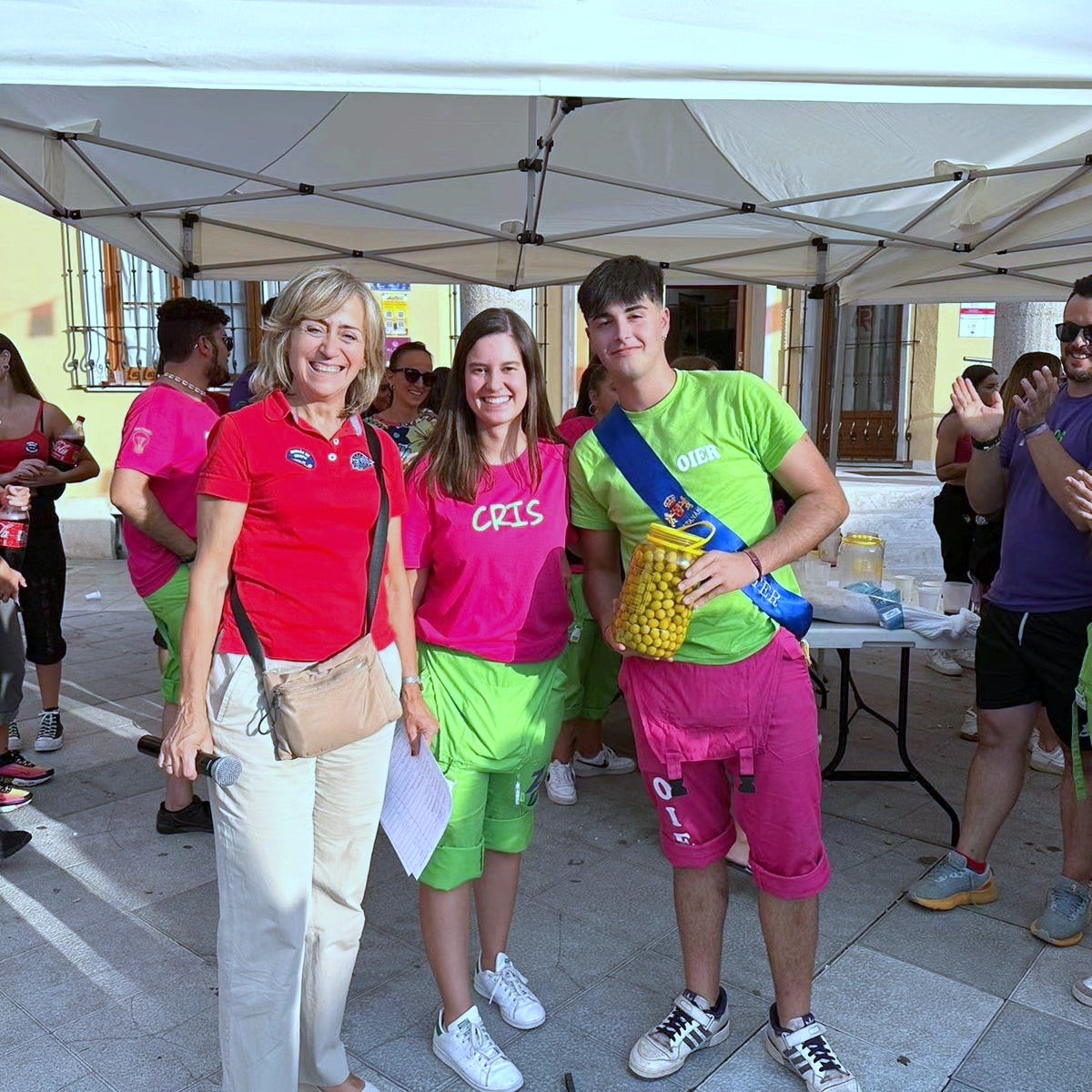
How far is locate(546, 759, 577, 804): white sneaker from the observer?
386cm

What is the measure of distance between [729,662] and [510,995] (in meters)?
1.08

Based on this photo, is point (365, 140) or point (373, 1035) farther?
point (365, 140)

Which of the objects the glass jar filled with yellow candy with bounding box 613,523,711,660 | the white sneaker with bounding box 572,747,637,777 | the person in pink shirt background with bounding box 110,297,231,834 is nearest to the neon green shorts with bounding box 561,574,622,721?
the white sneaker with bounding box 572,747,637,777

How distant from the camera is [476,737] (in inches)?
86.6

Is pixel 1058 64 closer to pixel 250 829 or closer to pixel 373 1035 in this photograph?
pixel 250 829

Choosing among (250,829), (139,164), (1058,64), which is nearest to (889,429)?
(139,164)

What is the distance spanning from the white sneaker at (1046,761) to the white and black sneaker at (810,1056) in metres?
2.45

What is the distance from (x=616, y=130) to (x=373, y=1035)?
369 cm

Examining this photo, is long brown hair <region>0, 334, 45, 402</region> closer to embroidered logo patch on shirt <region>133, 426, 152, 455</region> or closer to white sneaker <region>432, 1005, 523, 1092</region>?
embroidered logo patch on shirt <region>133, 426, 152, 455</region>

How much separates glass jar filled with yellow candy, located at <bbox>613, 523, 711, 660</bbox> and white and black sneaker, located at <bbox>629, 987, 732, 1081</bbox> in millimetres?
985

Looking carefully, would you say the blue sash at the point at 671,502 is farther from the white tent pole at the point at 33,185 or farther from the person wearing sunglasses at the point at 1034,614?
the white tent pole at the point at 33,185

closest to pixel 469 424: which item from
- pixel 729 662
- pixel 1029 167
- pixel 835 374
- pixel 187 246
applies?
pixel 729 662

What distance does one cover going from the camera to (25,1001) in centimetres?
254

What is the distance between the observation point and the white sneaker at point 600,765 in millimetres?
4168
